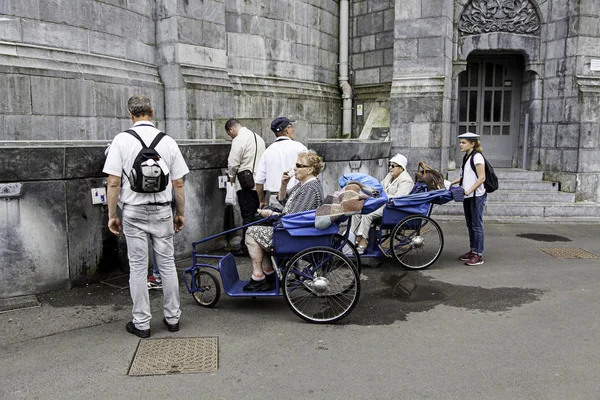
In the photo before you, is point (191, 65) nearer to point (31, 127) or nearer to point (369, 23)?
point (31, 127)

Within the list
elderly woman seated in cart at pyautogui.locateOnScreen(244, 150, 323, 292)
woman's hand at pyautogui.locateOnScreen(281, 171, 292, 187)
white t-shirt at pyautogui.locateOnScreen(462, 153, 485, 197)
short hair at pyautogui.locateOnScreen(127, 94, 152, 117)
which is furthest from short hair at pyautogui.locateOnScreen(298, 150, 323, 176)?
white t-shirt at pyautogui.locateOnScreen(462, 153, 485, 197)

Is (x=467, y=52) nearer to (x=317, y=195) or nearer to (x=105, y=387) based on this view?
(x=317, y=195)

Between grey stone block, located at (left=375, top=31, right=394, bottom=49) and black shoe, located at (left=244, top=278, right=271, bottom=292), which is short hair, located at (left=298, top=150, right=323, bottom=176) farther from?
grey stone block, located at (left=375, top=31, right=394, bottom=49)

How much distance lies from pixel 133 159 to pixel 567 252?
6.37 m

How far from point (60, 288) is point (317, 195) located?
2.98 m

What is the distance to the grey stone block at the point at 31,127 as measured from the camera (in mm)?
8109

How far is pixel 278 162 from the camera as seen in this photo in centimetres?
664

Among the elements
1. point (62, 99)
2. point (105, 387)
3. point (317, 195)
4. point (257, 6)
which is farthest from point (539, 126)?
point (105, 387)

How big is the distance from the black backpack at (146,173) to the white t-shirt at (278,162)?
7.45 feet

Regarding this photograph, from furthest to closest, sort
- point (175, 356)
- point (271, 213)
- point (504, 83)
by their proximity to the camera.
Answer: point (504, 83)
point (271, 213)
point (175, 356)

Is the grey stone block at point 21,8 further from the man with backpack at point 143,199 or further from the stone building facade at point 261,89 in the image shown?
the man with backpack at point 143,199

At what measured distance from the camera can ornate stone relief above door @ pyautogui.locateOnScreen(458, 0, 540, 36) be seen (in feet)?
40.4

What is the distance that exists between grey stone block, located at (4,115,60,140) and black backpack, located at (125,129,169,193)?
4.63 metres

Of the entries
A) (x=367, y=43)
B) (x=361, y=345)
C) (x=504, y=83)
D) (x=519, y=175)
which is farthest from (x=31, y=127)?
(x=504, y=83)
